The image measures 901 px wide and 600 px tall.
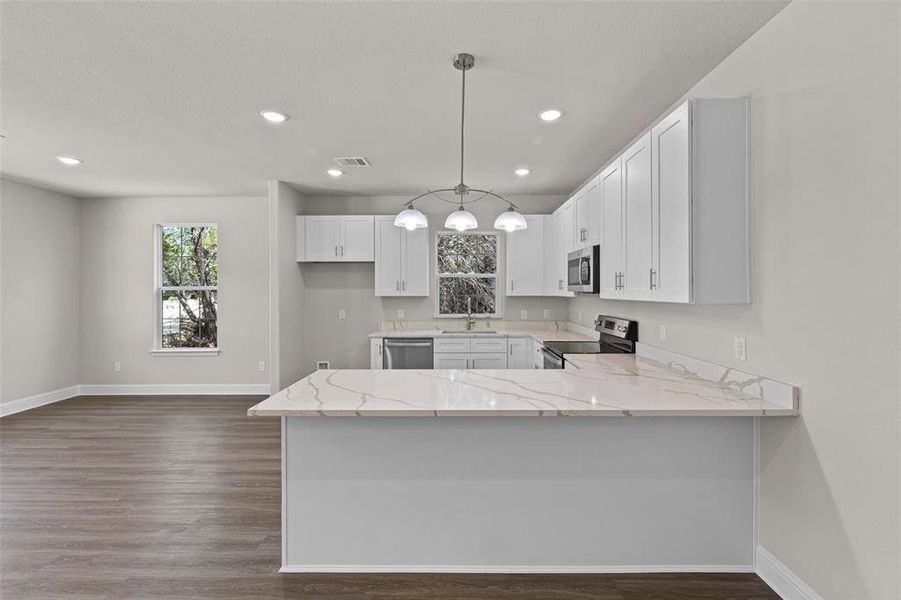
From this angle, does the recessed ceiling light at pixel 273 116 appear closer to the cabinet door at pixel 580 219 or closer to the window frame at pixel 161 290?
the cabinet door at pixel 580 219

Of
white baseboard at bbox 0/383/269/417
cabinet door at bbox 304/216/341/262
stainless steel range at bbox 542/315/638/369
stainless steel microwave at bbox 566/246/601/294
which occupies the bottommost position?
white baseboard at bbox 0/383/269/417

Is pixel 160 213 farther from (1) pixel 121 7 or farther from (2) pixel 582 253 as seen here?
(2) pixel 582 253

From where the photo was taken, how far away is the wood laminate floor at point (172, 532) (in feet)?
7.06

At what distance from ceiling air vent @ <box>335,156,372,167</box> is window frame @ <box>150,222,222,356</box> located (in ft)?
8.78

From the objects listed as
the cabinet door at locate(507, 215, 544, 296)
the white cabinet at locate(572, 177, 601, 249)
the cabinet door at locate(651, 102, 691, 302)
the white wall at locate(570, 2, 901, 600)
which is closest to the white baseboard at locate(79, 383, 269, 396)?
the cabinet door at locate(507, 215, 544, 296)

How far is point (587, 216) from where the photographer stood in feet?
13.1

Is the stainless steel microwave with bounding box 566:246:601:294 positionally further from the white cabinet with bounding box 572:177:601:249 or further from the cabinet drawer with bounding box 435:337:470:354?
the cabinet drawer with bounding box 435:337:470:354

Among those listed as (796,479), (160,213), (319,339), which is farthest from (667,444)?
(160,213)

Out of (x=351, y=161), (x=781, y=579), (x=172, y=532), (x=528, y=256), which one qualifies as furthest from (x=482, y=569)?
(x=528, y=256)

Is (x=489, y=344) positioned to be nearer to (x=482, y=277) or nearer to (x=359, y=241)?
(x=482, y=277)

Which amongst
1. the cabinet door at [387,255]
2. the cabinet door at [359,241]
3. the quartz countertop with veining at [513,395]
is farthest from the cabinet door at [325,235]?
the quartz countertop with veining at [513,395]

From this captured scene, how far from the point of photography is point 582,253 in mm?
4043

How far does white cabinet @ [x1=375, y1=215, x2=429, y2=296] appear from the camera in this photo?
5.79 metres

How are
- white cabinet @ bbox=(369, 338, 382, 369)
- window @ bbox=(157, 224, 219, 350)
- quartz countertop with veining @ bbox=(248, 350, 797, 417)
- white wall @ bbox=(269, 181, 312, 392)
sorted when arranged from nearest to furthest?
quartz countertop with veining @ bbox=(248, 350, 797, 417)
white wall @ bbox=(269, 181, 312, 392)
white cabinet @ bbox=(369, 338, 382, 369)
window @ bbox=(157, 224, 219, 350)
